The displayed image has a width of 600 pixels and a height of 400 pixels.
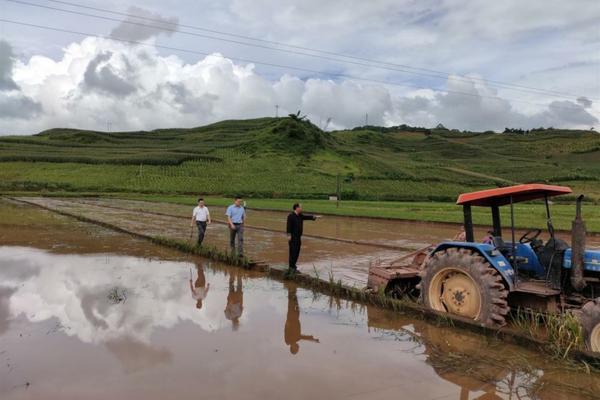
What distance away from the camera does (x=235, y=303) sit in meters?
8.45

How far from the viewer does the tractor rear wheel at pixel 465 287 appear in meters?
6.48

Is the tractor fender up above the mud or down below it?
above

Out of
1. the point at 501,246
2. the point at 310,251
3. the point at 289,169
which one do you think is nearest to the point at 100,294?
the point at 501,246

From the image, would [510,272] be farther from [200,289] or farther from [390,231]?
[390,231]

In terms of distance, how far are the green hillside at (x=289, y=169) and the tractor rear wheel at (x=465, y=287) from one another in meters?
44.5

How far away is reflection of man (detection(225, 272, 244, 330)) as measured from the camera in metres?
7.43

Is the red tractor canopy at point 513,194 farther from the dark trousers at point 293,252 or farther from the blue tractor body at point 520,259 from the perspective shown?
the dark trousers at point 293,252

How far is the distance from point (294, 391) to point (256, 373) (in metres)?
0.60

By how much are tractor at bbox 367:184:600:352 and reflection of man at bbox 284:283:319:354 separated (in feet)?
6.29

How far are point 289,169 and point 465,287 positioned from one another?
5960 cm

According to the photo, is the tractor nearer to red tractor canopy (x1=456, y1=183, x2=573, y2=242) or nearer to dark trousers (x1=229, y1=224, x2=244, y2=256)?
red tractor canopy (x1=456, y1=183, x2=573, y2=242)

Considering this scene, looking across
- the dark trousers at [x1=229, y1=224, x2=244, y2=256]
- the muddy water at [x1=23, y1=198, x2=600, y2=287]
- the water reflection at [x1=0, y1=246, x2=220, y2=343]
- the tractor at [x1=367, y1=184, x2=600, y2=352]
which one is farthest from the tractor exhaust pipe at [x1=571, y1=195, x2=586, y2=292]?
the dark trousers at [x1=229, y1=224, x2=244, y2=256]

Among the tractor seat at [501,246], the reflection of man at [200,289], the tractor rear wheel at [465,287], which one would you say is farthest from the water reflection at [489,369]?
the reflection of man at [200,289]

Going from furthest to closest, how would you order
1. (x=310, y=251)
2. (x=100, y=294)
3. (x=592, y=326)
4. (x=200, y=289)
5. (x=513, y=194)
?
(x=310, y=251), (x=200, y=289), (x=100, y=294), (x=513, y=194), (x=592, y=326)
